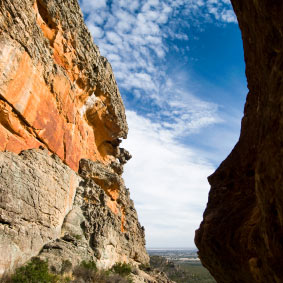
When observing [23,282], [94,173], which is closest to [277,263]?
[23,282]

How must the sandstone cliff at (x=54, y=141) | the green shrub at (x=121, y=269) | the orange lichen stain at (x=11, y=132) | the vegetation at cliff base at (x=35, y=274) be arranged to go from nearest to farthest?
the vegetation at cliff base at (x=35, y=274)
the sandstone cliff at (x=54, y=141)
the orange lichen stain at (x=11, y=132)
the green shrub at (x=121, y=269)

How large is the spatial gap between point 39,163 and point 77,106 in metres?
9.68

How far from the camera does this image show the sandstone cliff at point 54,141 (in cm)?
1432

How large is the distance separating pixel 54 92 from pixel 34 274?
12.5 metres

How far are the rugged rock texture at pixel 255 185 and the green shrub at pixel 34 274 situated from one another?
29.1 ft

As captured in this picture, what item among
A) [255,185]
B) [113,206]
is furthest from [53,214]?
[255,185]

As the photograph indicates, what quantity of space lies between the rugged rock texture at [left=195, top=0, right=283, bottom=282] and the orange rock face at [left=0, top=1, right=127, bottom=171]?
39.7 ft

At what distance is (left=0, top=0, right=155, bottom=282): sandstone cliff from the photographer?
1432 centimetres

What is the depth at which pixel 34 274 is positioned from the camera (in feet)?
41.5

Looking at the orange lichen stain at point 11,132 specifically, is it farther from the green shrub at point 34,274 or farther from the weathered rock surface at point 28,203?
the green shrub at point 34,274

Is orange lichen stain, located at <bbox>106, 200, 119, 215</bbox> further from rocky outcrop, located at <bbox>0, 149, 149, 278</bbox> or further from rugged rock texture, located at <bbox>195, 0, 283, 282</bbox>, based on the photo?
rugged rock texture, located at <bbox>195, 0, 283, 282</bbox>

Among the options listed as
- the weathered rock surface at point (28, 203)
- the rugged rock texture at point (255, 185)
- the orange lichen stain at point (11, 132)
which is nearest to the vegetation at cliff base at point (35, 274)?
the weathered rock surface at point (28, 203)

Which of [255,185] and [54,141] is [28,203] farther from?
[255,185]

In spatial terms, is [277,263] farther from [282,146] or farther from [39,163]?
[39,163]
